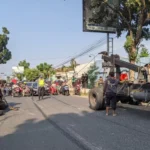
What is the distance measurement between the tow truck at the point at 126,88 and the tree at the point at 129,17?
595 cm

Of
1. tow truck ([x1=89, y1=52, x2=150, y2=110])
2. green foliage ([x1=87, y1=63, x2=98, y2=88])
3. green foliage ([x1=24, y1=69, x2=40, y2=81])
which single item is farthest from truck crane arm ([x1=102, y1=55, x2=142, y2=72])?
green foliage ([x1=24, y1=69, x2=40, y2=81])

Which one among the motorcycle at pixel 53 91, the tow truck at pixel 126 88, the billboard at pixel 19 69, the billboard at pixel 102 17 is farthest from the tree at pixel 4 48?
the billboard at pixel 19 69

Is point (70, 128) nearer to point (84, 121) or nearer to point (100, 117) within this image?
point (84, 121)

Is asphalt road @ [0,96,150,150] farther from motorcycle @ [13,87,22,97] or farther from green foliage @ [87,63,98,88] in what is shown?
green foliage @ [87,63,98,88]

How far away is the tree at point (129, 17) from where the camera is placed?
20775 mm

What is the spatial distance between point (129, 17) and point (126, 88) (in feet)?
35.8

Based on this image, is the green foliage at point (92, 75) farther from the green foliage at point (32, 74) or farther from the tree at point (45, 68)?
the green foliage at point (32, 74)

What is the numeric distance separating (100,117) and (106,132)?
3.33 metres

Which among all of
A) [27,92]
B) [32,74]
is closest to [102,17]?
[27,92]

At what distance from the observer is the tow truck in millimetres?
12524

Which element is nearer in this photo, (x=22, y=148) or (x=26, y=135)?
(x=22, y=148)

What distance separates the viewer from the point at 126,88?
13688mm

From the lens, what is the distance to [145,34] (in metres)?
24.6

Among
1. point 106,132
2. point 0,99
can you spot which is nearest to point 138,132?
point 106,132
